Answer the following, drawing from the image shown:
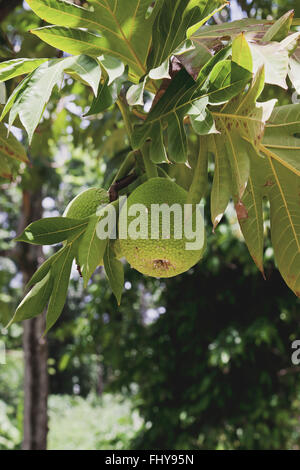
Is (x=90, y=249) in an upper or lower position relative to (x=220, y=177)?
lower

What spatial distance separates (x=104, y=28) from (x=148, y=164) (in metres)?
0.26

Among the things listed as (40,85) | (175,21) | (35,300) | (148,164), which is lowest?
(35,300)

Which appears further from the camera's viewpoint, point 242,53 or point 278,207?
point 278,207

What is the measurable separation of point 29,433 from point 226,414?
1667mm

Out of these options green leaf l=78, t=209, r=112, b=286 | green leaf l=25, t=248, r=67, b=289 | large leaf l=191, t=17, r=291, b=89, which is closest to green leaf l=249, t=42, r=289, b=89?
large leaf l=191, t=17, r=291, b=89

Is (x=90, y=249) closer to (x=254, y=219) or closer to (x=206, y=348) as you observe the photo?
(x=254, y=219)

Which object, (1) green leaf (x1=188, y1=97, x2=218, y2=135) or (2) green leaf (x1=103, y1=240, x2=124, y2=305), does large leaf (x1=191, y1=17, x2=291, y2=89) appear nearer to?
(1) green leaf (x1=188, y1=97, x2=218, y2=135)

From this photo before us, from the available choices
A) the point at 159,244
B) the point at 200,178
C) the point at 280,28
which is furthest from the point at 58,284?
the point at 280,28

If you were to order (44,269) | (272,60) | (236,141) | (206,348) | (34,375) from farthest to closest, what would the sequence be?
(206,348)
(34,375)
(44,269)
(236,141)
(272,60)

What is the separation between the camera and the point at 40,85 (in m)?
0.72

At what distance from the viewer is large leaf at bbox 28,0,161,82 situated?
2.67 feet

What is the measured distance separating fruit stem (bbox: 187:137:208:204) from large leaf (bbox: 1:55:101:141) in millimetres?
235

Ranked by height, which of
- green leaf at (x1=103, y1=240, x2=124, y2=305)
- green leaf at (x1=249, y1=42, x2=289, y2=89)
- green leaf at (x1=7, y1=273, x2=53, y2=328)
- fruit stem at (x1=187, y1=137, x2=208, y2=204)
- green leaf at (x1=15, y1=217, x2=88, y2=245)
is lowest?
green leaf at (x1=7, y1=273, x2=53, y2=328)
